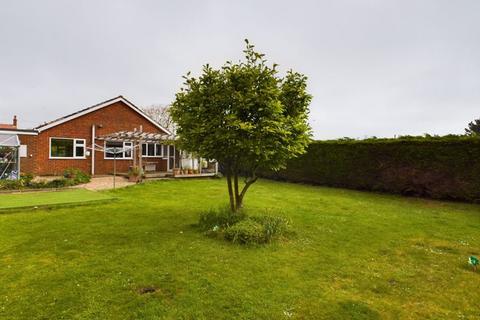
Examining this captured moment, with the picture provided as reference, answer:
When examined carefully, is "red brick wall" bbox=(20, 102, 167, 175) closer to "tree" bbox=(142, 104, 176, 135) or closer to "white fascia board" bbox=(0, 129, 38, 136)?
"white fascia board" bbox=(0, 129, 38, 136)

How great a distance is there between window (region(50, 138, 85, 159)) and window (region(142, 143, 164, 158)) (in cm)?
424

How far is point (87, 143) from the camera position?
20766mm

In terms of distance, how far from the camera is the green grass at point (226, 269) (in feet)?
12.3

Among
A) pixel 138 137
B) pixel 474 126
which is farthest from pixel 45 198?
pixel 474 126

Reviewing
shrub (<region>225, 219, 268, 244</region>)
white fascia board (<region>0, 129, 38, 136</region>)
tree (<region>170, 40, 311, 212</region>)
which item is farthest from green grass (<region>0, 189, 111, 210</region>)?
white fascia board (<region>0, 129, 38, 136</region>)

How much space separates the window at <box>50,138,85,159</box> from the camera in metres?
19.6

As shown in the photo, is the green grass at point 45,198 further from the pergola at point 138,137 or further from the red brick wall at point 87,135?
the red brick wall at point 87,135

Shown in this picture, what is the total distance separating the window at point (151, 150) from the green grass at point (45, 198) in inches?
382

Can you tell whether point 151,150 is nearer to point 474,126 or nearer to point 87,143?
point 87,143

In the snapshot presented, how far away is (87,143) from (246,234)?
722 inches

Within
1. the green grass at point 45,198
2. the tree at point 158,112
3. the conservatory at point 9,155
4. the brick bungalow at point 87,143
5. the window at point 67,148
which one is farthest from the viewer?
the tree at point 158,112

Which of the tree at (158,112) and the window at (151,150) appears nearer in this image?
the window at (151,150)

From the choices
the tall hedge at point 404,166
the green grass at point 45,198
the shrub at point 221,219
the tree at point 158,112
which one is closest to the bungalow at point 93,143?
the green grass at point 45,198

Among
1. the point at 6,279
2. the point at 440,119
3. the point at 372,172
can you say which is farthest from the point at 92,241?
the point at 440,119
